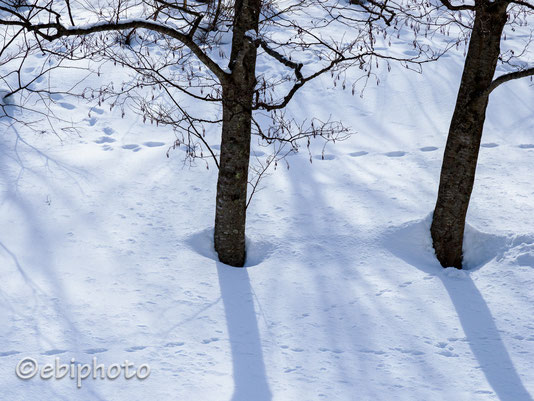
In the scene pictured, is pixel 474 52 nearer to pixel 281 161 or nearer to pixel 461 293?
pixel 461 293

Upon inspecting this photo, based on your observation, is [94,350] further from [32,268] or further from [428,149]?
[428,149]

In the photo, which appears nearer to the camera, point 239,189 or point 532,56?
point 239,189

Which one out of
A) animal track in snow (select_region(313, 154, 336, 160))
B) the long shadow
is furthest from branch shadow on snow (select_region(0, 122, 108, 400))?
animal track in snow (select_region(313, 154, 336, 160))

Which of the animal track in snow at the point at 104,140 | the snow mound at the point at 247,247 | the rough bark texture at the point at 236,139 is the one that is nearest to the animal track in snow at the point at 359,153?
the snow mound at the point at 247,247

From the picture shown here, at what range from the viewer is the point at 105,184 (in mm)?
7285

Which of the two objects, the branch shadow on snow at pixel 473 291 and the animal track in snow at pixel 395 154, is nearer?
the branch shadow on snow at pixel 473 291

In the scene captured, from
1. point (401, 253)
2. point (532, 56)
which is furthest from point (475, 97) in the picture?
point (532, 56)

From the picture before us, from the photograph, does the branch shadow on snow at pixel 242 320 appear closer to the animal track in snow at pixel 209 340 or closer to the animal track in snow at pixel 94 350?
the animal track in snow at pixel 209 340

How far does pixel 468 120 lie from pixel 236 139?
7.81 feet

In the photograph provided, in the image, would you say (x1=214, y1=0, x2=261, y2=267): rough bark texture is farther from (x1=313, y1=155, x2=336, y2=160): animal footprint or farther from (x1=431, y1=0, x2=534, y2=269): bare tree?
(x1=313, y1=155, x2=336, y2=160): animal footprint

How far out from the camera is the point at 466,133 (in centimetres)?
582

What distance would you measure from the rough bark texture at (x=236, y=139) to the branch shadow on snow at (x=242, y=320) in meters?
0.18

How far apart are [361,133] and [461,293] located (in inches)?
152

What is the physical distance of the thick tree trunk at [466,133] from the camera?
18.1 feet
